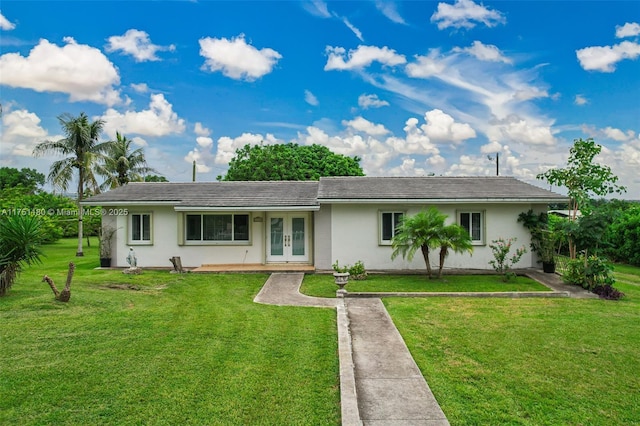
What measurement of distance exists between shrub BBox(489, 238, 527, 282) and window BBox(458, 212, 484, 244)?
653mm

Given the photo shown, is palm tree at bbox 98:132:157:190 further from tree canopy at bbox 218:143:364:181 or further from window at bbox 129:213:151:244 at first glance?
window at bbox 129:213:151:244

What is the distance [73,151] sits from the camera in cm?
2584

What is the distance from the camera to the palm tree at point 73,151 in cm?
2527

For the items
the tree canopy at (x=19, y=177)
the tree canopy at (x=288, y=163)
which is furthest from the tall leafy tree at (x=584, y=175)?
the tree canopy at (x=19, y=177)

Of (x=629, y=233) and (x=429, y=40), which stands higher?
(x=429, y=40)

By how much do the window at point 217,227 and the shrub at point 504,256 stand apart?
33.3 feet

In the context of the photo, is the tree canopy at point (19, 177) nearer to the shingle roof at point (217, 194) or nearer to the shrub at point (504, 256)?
the shingle roof at point (217, 194)

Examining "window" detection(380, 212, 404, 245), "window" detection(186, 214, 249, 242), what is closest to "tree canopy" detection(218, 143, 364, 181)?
"window" detection(186, 214, 249, 242)

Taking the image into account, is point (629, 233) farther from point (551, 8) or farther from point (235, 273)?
point (235, 273)

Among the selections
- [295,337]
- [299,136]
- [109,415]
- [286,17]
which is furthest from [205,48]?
[299,136]

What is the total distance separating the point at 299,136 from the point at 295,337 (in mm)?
37020

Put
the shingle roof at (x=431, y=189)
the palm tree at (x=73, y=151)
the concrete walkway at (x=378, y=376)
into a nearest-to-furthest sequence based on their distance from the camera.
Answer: the concrete walkway at (x=378, y=376) → the shingle roof at (x=431, y=189) → the palm tree at (x=73, y=151)

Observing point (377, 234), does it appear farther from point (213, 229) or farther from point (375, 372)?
point (375, 372)

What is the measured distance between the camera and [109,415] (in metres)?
4.58
